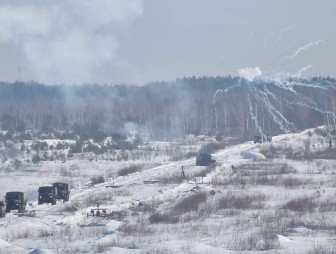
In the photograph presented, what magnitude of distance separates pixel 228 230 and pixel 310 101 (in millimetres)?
77871

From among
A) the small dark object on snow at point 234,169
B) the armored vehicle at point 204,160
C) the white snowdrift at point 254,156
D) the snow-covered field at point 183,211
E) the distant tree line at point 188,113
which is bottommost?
the snow-covered field at point 183,211

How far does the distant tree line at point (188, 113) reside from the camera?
92062 millimetres

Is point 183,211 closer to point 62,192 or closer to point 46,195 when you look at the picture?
point 46,195

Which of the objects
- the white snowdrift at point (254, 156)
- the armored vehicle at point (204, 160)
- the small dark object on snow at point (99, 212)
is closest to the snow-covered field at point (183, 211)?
the small dark object on snow at point (99, 212)

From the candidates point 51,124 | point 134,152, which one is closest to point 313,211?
point 134,152

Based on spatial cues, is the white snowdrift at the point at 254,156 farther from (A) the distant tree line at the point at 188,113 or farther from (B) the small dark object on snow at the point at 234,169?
(A) the distant tree line at the point at 188,113

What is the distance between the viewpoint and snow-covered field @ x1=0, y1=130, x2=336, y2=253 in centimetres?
2083

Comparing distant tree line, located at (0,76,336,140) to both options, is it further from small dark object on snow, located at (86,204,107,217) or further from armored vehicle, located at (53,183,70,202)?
small dark object on snow, located at (86,204,107,217)

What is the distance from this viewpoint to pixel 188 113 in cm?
10931

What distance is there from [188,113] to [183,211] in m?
81.3

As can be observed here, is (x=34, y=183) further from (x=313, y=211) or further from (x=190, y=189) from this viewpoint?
(x=313, y=211)

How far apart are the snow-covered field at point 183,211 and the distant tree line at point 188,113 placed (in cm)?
3052

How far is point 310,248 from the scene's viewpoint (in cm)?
2000

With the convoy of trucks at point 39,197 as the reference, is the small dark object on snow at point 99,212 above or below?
below
